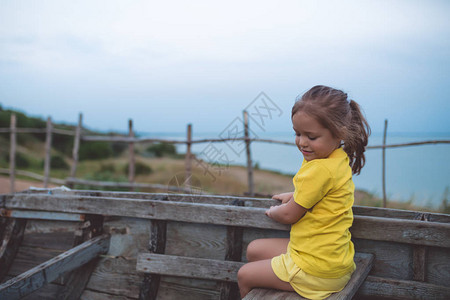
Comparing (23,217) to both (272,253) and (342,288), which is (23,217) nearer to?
(272,253)

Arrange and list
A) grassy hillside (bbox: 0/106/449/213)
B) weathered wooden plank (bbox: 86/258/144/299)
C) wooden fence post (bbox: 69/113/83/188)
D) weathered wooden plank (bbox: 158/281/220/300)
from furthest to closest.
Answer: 1. grassy hillside (bbox: 0/106/449/213)
2. wooden fence post (bbox: 69/113/83/188)
3. weathered wooden plank (bbox: 86/258/144/299)
4. weathered wooden plank (bbox: 158/281/220/300)

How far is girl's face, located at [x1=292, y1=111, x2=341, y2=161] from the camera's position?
1493 millimetres

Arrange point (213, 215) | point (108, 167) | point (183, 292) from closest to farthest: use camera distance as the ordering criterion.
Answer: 1. point (213, 215)
2. point (183, 292)
3. point (108, 167)

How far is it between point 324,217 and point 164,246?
109 cm

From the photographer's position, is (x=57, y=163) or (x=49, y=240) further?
(x=57, y=163)

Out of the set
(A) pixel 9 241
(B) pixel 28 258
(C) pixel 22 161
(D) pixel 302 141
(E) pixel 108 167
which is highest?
(D) pixel 302 141

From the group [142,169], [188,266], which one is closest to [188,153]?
[188,266]

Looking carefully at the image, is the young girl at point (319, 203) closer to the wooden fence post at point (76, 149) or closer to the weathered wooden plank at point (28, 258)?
the weathered wooden plank at point (28, 258)

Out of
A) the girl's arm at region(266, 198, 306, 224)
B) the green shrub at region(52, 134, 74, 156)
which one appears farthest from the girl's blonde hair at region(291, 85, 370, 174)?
the green shrub at region(52, 134, 74, 156)

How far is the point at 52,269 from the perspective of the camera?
2.07m

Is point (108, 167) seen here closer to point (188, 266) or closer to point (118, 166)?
point (118, 166)

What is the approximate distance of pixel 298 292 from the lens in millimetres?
1523

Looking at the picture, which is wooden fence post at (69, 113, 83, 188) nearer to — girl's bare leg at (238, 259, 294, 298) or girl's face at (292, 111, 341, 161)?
girl's bare leg at (238, 259, 294, 298)

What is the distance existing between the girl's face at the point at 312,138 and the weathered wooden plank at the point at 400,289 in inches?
28.3
